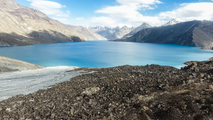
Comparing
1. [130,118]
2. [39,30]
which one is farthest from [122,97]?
[39,30]

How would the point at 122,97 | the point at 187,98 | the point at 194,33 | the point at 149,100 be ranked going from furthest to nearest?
the point at 194,33 → the point at 122,97 → the point at 149,100 → the point at 187,98

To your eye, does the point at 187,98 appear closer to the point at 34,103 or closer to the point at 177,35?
the point at 34,103

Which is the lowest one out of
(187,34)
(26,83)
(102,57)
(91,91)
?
(102,57)

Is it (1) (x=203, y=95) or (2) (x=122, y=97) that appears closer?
(1) (x=203, y=95)

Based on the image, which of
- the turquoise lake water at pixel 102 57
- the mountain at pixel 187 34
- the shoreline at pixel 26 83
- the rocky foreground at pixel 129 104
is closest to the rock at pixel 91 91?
the rocky foreground at pixel 129 104

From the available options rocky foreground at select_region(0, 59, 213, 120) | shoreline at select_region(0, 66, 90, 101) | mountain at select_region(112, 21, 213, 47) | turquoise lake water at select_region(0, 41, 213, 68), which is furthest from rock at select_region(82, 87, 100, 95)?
mountain at select_region(112, 21, 213, 47)

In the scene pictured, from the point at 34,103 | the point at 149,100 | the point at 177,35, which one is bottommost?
the point at 34,103

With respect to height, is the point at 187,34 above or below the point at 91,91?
above

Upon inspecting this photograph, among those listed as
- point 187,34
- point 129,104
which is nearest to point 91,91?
point 129,104

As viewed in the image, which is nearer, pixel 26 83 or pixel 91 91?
pixel 91 91

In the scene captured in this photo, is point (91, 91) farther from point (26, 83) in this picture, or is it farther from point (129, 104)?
point (26, 83)
